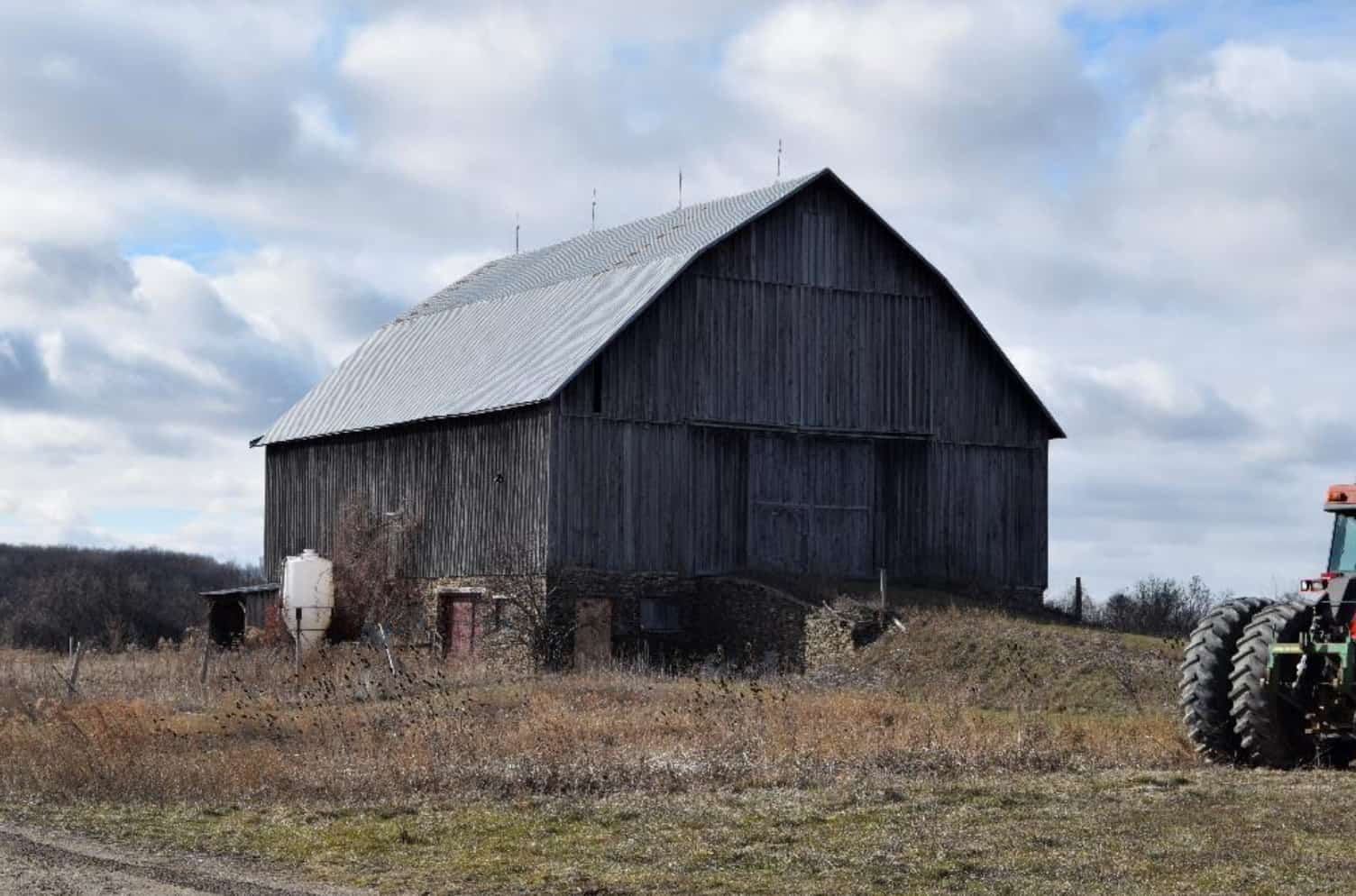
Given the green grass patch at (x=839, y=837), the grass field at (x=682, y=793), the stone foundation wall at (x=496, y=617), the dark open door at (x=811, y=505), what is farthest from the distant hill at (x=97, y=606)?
the green grass patch at (x=839, y=837)

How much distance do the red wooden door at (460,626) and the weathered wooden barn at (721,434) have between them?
7 centimetres

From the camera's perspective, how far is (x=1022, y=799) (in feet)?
51.1

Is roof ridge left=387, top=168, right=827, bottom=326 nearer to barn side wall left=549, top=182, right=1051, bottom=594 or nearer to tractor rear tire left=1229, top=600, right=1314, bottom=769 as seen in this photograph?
barn side wall left=549, top=182, right=1051, bottom=594

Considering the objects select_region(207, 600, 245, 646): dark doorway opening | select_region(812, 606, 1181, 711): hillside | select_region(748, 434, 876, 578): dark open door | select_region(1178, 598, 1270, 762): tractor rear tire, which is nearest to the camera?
select_region(1178, 598, 1270, 762): tractor rear tire

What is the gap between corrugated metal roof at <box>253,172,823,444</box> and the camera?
3838 centimetres

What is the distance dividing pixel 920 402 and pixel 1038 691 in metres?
11.4

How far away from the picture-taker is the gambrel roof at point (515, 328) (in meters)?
38.3

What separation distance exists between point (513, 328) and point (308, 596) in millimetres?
7330

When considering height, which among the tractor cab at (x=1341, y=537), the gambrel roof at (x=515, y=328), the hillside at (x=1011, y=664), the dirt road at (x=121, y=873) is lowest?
the dirt road at (x=121, y=873)

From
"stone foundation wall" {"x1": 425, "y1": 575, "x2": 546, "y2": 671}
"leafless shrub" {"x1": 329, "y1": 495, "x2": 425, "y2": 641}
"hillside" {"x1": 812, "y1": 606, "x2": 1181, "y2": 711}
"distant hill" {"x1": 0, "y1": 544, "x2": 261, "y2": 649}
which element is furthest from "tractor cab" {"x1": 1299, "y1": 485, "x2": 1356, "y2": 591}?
"distant hill" {"x1": 0, "y1": 544, "x2": 261, "y2": 649}

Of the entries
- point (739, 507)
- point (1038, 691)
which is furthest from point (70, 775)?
point (739, 507)

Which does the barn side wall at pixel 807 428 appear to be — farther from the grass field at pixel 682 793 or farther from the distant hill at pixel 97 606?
the distant hill at pixel 97 606

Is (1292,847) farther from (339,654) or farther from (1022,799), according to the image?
(339,654)

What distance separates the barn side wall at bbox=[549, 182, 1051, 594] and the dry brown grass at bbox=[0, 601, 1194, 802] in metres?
6.63
